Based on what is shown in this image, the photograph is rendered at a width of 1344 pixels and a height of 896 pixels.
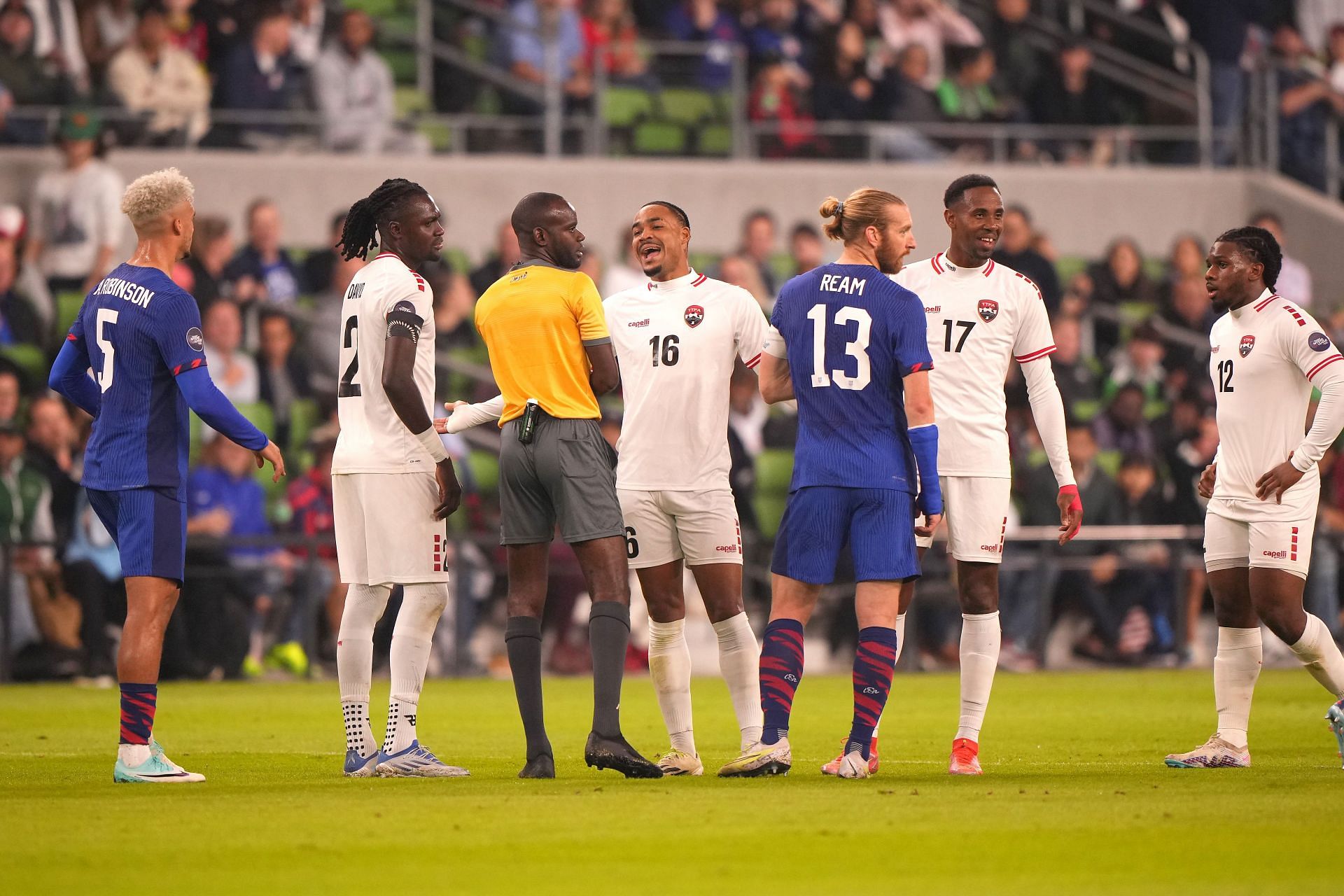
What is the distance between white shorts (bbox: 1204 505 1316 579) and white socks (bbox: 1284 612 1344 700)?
25 cm

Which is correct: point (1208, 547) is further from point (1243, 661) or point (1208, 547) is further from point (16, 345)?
point (16, 345)

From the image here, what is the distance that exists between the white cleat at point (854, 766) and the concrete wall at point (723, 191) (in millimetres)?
11406

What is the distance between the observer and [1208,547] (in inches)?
349

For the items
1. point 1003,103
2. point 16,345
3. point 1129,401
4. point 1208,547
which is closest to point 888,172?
point 1003,103

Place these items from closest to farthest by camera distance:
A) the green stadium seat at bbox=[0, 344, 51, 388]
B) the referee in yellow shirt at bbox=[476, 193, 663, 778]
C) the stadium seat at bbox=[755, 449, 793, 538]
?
1. the referee in yellow shirt at bbox=[476, 193, 663, 778]
2. the green stadium seat at bbox=[0, 344, 51, 388]
3. the stadium seat at bbox=[755, 449, 793, 538]

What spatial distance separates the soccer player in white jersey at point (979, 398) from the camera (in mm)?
8430

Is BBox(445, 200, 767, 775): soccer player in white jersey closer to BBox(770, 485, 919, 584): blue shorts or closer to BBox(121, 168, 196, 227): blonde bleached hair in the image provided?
BBox(770, 485, 919, 584): blue shorts

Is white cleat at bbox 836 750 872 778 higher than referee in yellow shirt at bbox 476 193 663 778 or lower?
lower

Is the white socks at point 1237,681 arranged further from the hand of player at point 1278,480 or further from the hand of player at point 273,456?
the hand of player at point 273,456

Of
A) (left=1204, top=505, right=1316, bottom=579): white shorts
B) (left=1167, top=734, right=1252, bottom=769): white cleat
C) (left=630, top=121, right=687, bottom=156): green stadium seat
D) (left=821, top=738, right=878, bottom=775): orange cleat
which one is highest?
(left=630, top=121, right=687, bottom=156): green stadium seat

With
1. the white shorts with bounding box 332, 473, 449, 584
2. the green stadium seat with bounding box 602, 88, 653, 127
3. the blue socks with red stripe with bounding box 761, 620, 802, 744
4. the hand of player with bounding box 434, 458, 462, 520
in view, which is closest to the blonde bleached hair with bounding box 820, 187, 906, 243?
the blue socks with red stripe with bounding box 761, 620, 802, 744

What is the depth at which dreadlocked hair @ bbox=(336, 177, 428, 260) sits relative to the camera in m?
8.23

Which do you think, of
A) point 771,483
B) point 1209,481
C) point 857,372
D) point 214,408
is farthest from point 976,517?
point 771,483

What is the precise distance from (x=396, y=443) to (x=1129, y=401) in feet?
34.7
